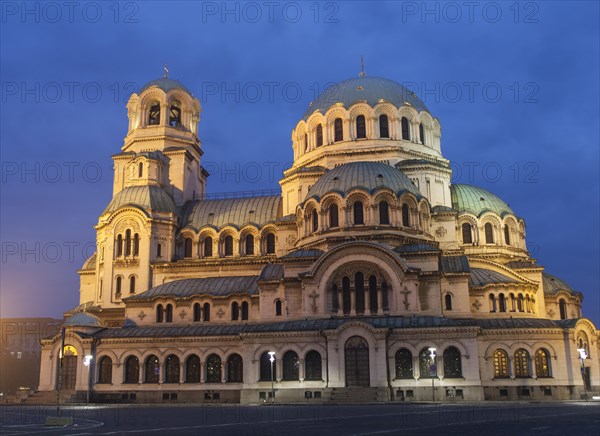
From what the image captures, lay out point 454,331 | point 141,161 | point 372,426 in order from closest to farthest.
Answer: point 372,426
point 454,331
point 141,161

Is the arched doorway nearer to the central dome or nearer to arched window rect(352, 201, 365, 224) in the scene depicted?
arched window rect(352, 201, 365, 224)

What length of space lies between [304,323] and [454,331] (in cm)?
1044

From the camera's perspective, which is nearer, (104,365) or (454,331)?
(454,331)

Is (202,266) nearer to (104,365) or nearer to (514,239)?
(104,365)

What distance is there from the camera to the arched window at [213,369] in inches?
1977

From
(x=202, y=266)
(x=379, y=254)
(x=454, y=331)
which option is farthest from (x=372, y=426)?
(x=202, y=266)

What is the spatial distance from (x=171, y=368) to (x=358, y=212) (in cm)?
1873

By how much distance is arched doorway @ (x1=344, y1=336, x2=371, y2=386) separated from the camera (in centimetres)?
4528

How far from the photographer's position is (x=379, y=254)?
4875 centimetres

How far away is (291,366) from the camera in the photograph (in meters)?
47.3

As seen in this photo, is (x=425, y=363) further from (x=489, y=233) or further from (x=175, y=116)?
(x=175, y=116)

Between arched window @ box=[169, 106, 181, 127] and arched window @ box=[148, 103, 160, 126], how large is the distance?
1.31 metres

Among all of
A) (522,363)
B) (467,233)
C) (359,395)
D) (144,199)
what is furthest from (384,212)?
(144,199)

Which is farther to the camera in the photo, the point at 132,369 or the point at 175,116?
the point at 175,116
